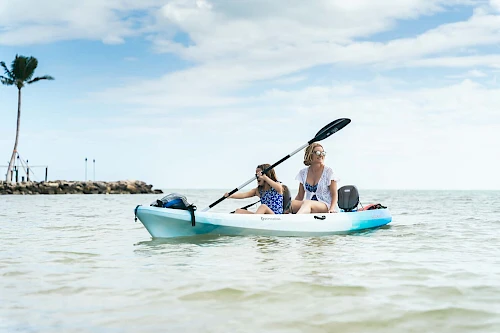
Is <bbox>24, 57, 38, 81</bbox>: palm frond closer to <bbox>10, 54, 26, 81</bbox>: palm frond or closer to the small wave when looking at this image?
<bbox>10, 54, 26, 81</bbox>: palm frond

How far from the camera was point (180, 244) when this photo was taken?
25.7 ft

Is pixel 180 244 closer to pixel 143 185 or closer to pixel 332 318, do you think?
pixel 332 318

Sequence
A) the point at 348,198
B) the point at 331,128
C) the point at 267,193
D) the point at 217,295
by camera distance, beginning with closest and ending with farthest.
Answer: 1. the point at 217,295
2. the point at 267,193
3. the point at 348,198
4. the point at 331,128

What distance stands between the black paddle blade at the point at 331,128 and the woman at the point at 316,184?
125 cm

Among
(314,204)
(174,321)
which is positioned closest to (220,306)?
(174,321)

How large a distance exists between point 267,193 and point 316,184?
2.60 ft

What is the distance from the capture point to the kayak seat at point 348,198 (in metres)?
9.81

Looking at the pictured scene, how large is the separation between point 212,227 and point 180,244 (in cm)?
73

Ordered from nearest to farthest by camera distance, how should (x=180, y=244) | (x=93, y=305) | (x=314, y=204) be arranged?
(x=93, y=305)
(x=180, y=244)
(x=314, y=204)

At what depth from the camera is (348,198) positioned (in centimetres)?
983

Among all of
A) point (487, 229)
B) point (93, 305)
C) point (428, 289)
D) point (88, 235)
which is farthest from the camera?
point (487, 229)

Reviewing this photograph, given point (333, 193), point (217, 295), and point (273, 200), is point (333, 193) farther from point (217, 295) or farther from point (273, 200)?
point (217, 295)

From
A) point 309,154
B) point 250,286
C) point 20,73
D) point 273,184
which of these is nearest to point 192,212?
point 273,184

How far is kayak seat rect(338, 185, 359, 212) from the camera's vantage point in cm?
981
